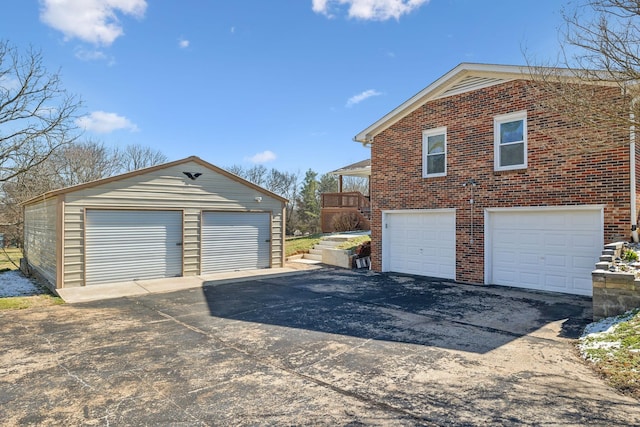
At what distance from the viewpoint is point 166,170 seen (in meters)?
11.3

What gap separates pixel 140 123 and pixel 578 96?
28935mm

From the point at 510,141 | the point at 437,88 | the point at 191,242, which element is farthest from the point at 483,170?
the point at 191,242

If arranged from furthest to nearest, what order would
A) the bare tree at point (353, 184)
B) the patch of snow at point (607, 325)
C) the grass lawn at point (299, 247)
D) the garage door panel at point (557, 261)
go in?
the bare tree at point (353, 184) → the grass lawn at point (299, 247) → the garage door panel at point (557, 261) → the patch of snow at point (607, 325)

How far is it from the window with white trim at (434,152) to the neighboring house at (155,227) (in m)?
5.17

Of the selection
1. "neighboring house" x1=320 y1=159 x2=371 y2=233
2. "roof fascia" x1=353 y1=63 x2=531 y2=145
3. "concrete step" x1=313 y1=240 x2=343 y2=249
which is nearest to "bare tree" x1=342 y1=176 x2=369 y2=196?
"neighboring house" x1=320 y1=159 x2=371 y2=233

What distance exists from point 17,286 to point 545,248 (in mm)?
14362

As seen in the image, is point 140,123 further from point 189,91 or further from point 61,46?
point 61,46

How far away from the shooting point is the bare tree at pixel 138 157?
34.7 metres

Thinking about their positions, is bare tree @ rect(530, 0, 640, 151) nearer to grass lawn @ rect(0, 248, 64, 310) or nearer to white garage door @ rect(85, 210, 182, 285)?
white garage door @ rect(85, 210, 182, 285)

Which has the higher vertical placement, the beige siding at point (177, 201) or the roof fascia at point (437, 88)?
the roof fascia at point (437, 88)

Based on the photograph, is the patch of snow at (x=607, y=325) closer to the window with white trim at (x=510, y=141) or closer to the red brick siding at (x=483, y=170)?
the red brick siding at (x=483, y=170)

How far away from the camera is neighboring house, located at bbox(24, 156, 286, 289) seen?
9.91 metres

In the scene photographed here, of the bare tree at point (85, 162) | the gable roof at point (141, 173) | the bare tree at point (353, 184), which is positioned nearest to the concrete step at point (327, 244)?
the gable roof at point (141, 173)

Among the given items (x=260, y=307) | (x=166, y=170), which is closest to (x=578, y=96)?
(x=260, y=307)
